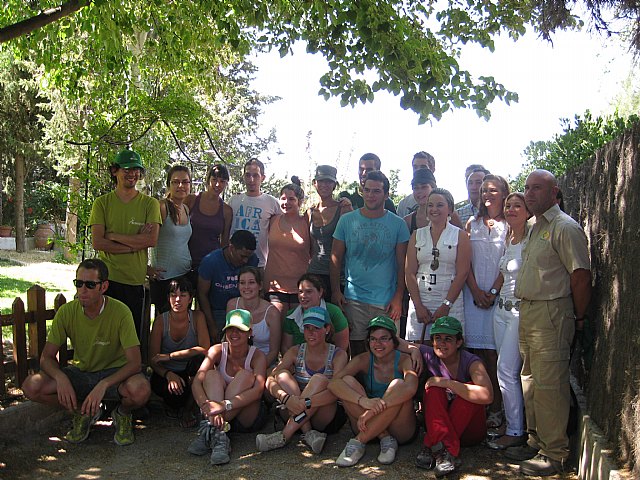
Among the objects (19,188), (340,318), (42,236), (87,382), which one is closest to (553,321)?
(340,318)

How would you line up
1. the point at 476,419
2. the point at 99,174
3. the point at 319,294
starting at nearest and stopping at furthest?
the point at 476,419, the point at 319,294, the point at 99,174

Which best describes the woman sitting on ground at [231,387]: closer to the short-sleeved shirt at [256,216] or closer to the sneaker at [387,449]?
the sneaker at [387,449]

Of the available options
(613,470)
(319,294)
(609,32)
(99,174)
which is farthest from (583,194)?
(99,174)

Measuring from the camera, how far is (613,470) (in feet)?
10.5

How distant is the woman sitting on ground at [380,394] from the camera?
15.2ft

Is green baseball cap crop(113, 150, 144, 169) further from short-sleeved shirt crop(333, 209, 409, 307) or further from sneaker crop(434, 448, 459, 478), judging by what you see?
sneaker crop(434, 448, 459, 478)

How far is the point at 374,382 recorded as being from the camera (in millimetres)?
5008

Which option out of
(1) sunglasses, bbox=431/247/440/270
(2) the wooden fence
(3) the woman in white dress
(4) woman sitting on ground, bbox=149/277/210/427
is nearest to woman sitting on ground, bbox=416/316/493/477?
(3) the woman in white dress

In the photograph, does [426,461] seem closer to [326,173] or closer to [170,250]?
[326,173]

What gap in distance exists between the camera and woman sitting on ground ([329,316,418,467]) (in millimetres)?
4637

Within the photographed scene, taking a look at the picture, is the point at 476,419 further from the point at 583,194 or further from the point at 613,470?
the point at 583,194

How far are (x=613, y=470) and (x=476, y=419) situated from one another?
154 cm

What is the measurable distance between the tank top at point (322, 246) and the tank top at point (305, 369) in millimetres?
922

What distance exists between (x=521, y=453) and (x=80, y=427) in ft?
11.4
